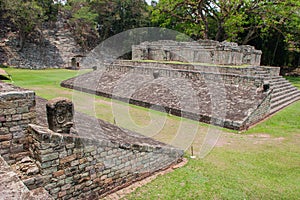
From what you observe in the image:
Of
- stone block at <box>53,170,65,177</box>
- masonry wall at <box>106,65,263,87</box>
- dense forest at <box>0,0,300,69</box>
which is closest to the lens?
stone block at <box>53,170,65,177</box>

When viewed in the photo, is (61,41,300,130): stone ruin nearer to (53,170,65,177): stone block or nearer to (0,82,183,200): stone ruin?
(0,82,183,200): stone ruin

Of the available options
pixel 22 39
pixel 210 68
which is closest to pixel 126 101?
pixel 210 68

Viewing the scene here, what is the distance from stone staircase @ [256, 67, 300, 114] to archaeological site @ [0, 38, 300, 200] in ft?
0.29

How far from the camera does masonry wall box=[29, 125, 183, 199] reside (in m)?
4.00

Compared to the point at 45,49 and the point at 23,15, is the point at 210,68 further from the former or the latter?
the point at 45,49

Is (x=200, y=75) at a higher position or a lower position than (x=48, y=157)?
higher

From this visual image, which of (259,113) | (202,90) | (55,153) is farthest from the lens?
(202,90)

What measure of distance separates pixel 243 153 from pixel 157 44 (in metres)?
14.2

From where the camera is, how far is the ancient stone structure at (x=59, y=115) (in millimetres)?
4371

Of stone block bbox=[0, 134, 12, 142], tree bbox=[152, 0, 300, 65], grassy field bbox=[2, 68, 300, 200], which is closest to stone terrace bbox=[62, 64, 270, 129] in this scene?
grassy field bbox=[2, 68, 300, 200]

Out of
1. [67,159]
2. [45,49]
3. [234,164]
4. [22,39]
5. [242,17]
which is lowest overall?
[234,164]

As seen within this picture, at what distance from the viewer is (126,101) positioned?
1368 centimetres

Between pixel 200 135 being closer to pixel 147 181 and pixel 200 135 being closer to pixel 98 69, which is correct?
pixel 147 181

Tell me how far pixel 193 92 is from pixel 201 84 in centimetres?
73
